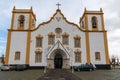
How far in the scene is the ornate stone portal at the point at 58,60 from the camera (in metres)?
31.4

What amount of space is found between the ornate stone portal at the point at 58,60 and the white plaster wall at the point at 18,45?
5.87 meters

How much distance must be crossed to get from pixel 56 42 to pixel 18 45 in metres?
8.49

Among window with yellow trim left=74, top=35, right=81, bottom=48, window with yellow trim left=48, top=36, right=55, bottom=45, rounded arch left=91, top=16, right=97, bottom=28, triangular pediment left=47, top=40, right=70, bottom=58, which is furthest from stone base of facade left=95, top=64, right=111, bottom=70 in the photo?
window with yellow trim left=48, top=36, right=55, bottom=45

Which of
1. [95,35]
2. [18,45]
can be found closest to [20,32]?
[18,45]

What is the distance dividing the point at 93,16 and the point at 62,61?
43.8ft

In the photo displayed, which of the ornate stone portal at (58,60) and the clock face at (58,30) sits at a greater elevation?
the clock face at (58,30)

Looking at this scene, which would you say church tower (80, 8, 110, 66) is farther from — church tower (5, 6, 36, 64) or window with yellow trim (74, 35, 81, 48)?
church tower (5, 6, 36, 64)

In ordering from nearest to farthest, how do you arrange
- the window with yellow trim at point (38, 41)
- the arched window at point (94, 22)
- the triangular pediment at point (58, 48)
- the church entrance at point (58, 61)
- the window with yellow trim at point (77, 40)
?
the triangular pediment at point (58, 48) < the window with yellow trim at point (38, 41) < the church entrance at point (58, 61) < the window with yellow trim at point (77, 40) < the arched window at point (94, 22)

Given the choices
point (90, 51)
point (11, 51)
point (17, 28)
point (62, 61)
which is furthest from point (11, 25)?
point (90, 51)

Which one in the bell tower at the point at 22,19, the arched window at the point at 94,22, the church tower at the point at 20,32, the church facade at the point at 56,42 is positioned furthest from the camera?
the arched window at the point at 94,22

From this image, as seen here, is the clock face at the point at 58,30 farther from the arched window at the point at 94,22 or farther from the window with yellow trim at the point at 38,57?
the arched window at the point at 94,22

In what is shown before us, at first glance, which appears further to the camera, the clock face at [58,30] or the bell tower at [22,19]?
the bell tower at [22,19]

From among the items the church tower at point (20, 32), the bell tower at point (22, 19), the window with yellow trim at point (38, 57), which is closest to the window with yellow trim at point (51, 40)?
the window with yellow trim at point (38, 57)

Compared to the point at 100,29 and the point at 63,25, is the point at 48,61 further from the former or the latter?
the point at 100,29
